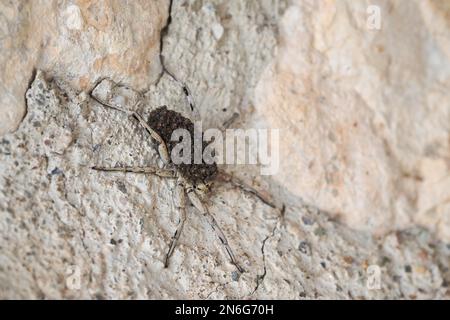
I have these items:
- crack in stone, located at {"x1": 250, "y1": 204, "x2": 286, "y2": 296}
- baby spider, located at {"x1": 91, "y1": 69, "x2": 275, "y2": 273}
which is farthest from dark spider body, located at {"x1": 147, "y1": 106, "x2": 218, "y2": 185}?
crack in stone, located at {"x1": 250, "y1": 204, "x2": 286, "y2": 296}

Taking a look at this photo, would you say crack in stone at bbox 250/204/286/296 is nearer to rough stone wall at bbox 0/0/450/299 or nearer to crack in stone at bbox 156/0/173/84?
rough stone wall at bbox 0/0/450/299

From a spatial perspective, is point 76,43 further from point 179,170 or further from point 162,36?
point 179,170

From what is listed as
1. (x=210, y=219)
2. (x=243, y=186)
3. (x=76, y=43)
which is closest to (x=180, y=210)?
(x=210, y=219)

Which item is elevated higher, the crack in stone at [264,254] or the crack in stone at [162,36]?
the crack in stone at [162,36]

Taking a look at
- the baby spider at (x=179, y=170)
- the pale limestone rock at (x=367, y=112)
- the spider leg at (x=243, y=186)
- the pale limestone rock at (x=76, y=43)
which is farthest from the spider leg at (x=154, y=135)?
the pale limestone rock at (x=367, y=112)

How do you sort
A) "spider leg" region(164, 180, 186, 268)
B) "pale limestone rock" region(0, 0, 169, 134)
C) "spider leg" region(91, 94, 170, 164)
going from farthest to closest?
"spider leg" region(91, 94, 170, 164)
"spider leg" region(164, 180, 186, 268)
"pale limestone rock" region(0, 0, 169, 134)

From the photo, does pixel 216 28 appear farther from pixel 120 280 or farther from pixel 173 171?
pixel 120 280

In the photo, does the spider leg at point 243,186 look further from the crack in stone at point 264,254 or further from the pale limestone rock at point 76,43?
the pale limestone rock at point 76,43
